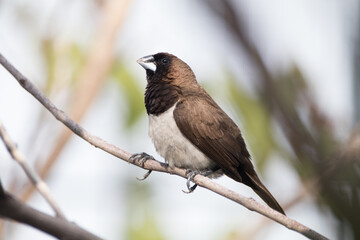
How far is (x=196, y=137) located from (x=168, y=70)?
0.82 metres

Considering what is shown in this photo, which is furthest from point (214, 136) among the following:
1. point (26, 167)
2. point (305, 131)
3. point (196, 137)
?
point (305, 131)

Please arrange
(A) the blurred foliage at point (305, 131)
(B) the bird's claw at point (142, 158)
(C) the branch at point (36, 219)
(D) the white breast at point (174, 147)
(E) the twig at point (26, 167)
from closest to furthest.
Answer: (A) the blurred foliage at point (305, 131) < (C) the branch at point (36, 219) < (E) the twig at point (26, 167) < (B) the bird's claw at point (142, 158) < (D) the white breast at point (174, 147)

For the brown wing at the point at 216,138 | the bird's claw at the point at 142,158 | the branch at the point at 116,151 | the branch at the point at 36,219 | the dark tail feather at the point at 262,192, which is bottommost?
the dark tail feather at the point at 262,192

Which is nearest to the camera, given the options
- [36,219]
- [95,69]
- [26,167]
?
[36,219]

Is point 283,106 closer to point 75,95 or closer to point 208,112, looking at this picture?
point 208,112

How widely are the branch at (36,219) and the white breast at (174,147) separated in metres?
2.40

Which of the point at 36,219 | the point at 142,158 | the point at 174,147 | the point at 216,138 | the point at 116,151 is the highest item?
the point at 36,219

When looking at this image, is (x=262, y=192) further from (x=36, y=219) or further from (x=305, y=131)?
(x=305, y=131)

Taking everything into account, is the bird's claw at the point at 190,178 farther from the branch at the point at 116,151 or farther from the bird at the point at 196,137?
the branch at the point at 116,151

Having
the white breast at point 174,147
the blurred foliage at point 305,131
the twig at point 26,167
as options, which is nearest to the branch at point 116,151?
the twig at point 26,167

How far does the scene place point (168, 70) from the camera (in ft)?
14.0

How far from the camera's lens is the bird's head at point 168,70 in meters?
4.18

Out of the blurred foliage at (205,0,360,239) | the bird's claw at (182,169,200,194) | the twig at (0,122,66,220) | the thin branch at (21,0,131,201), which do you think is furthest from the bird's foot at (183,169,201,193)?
the blurred foliage at (205,0,360,239)

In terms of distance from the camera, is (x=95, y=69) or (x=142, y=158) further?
(x=95, y=69)
